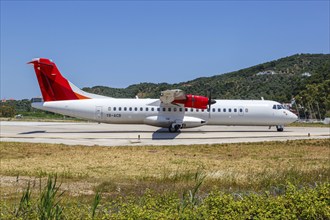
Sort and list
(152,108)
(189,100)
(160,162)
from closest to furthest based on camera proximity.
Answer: (160,162) < (189,100) < (152,108)

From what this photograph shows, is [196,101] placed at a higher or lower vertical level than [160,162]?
higher

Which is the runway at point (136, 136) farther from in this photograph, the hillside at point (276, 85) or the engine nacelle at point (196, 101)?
the hillside at point (276, 85)

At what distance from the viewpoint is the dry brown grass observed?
1261cm

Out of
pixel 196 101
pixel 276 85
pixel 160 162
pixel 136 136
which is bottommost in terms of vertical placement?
pixel 160 162

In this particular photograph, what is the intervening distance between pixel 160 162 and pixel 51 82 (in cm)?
1889

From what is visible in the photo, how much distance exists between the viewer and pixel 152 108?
3356cm

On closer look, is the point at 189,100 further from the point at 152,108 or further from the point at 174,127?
the point at 152,108

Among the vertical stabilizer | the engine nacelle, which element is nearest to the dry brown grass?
the engine nacelle

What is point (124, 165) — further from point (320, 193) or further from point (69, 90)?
point (69, 90)

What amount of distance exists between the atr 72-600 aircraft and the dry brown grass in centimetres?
948

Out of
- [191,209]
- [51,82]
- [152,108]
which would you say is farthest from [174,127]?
[191,209]

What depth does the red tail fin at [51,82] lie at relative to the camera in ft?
107

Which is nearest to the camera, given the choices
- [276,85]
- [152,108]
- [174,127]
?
[174,127]

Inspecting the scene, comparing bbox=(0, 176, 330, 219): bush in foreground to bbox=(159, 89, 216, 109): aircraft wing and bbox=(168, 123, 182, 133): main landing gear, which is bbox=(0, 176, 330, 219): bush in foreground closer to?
bbox=(159, 89, 216, 109): aircraft wing
